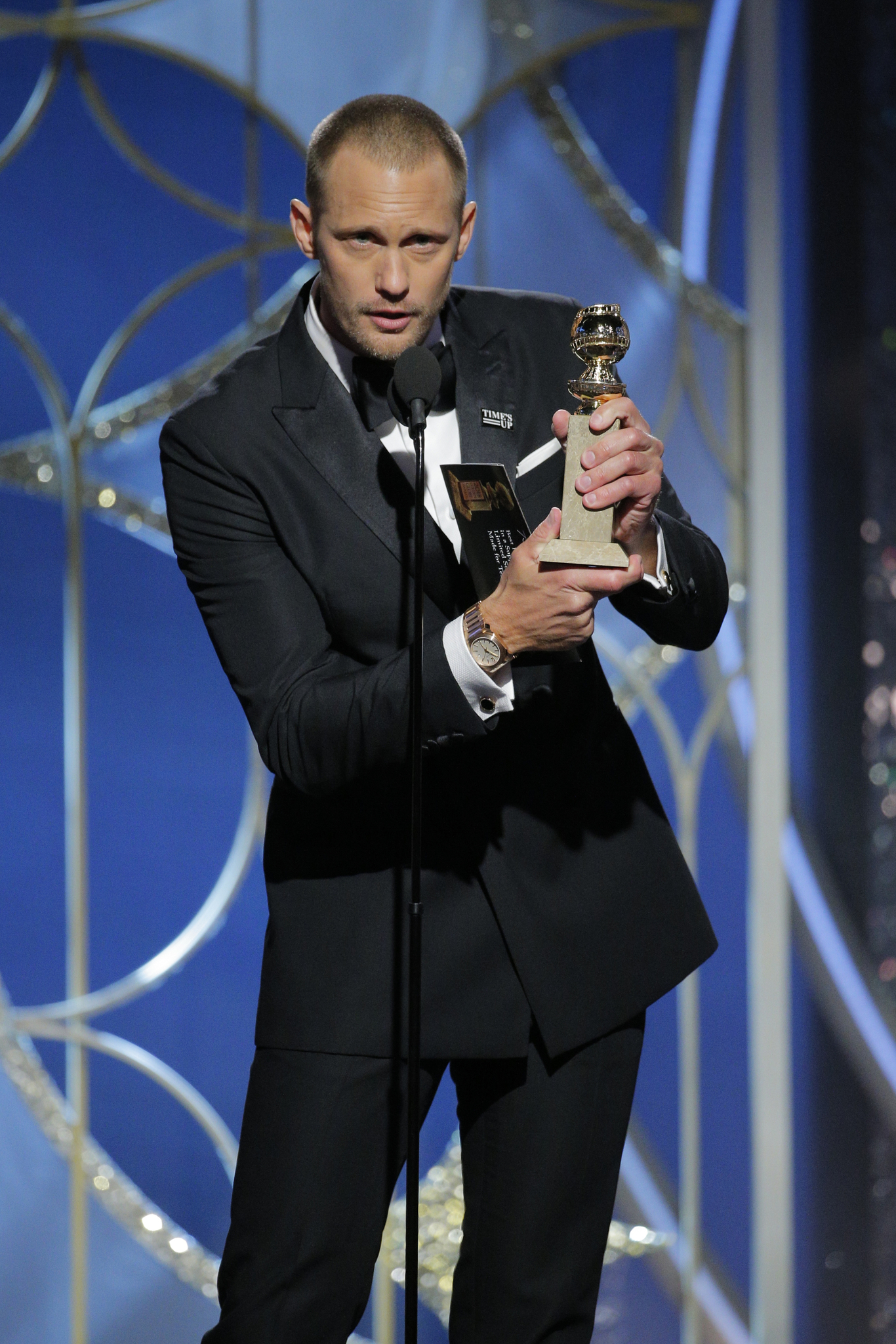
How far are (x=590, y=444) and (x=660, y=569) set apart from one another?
0.20m

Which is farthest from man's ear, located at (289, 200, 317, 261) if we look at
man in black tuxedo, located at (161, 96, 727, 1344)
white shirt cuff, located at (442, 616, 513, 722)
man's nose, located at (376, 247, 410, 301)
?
white shirt cuff, located at (442, 616, 513, 722)

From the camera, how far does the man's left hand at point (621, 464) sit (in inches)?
45.7

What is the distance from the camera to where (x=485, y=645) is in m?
1.25

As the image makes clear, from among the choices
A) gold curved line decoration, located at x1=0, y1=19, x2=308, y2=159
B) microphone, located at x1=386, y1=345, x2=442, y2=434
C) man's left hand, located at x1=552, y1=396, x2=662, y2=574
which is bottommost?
man's left hand, located at x1=552, y1=396, x2=662, y2=574

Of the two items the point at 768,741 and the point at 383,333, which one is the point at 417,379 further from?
the point at 768,741

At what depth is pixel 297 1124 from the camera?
1411mm

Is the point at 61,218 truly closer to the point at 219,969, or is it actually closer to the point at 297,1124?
the point at 219,969

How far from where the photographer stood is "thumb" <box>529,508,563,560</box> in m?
1.18

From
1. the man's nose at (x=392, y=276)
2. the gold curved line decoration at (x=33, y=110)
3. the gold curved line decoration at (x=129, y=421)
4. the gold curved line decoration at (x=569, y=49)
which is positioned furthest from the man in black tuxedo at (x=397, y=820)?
the gold curved line decoration at (x=569, y=49)

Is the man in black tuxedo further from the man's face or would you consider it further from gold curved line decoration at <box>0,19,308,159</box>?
gold curved line decoration at <box>0,19,308,159</box>

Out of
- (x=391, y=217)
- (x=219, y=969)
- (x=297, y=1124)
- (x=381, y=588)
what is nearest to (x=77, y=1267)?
(x=219, y=969)

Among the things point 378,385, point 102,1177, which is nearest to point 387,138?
point 378,385

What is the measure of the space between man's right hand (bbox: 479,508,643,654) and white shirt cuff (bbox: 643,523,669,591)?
102 millimetres

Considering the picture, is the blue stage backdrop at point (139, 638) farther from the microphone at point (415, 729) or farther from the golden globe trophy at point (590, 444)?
the golden globe trophy at point (590, 444)
